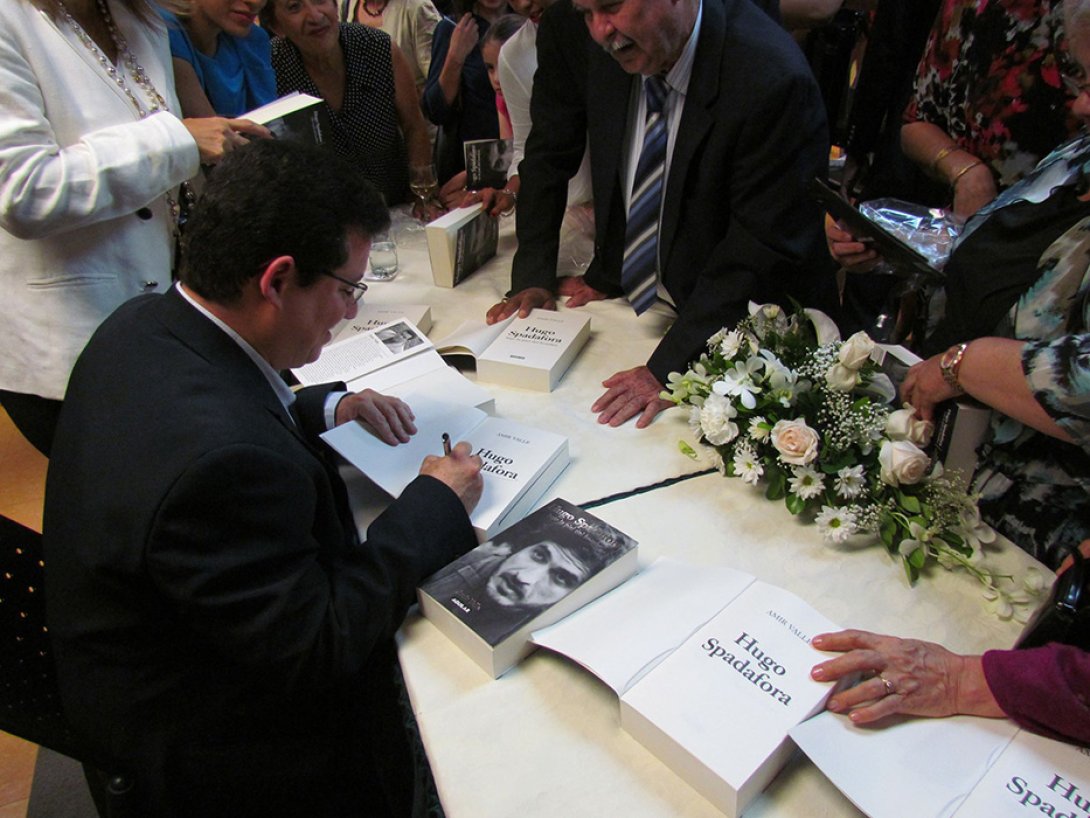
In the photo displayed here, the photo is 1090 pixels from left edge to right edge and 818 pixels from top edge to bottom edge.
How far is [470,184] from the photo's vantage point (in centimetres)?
258

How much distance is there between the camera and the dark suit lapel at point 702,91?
62.9 inches

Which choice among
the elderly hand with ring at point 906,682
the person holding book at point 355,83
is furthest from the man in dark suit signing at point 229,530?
the person holding book at point 355,83

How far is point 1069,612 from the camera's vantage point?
84 cm

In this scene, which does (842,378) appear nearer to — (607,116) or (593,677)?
(593,677)

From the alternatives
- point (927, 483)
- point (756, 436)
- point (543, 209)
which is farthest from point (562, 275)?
point (927, 483)

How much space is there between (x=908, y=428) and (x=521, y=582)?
0.73m

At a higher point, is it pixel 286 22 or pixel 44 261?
pixel 286 22

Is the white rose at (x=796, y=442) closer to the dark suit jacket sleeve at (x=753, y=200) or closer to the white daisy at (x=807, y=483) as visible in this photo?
the white daisy at (x=807, y=483)

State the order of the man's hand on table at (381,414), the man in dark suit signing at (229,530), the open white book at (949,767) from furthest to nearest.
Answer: the man's hand on table at (381,414)
the man in dark suit signing at (229,530)
the open white book at (949,767)

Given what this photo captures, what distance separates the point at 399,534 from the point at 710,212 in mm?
1156

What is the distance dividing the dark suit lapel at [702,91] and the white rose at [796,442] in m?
0.77

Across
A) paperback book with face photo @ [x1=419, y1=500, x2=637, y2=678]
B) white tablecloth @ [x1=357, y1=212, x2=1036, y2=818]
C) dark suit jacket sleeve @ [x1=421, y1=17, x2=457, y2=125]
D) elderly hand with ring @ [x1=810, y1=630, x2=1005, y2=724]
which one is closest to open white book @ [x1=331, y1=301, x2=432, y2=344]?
white tablecloth @ [x1=357, y1=212, x2=1036, y2=818]

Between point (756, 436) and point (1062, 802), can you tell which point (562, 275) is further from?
point (1062, 802)

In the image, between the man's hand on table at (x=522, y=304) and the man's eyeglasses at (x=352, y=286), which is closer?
the man's eyeglasses at (x=352, y=286)
